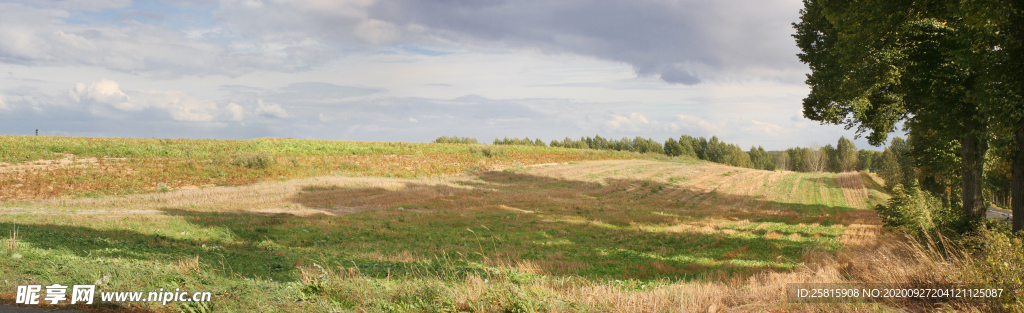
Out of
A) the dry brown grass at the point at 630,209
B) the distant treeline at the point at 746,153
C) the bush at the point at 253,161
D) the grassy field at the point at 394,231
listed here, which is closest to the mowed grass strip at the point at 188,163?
the bush at the point at 253,161

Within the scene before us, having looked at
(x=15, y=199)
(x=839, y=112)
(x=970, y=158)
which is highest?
(x=839, y=112)

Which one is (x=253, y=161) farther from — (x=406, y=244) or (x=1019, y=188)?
(x=1019, y=188)

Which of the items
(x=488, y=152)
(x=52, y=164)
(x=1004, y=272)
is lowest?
(x=52, y=164)

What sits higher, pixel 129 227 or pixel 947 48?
pixel 947 48

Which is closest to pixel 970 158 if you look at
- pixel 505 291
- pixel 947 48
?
pixel 947 48

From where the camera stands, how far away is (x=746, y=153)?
150 metres

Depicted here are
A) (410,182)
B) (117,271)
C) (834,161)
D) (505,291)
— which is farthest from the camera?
(834,161)

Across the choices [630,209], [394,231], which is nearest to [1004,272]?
[394,231]

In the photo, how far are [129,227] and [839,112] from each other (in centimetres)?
3138

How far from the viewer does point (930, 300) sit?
6.98 metres

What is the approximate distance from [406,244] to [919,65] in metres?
18.9

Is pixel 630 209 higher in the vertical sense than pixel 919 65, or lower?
lower

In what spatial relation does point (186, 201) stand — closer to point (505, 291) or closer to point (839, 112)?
point (505, 291)

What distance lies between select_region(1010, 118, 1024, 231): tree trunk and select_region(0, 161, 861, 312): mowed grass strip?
4.96 metres
